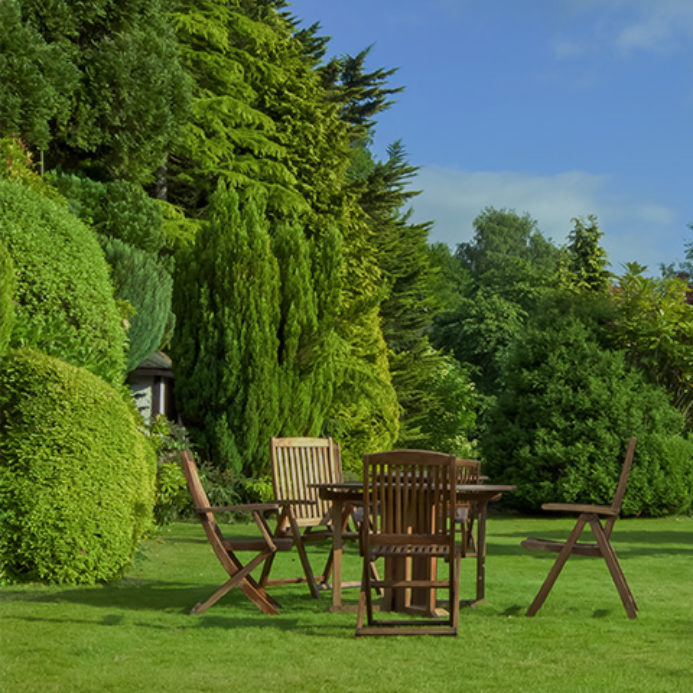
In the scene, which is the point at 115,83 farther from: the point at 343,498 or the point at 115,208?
the point at 343,498

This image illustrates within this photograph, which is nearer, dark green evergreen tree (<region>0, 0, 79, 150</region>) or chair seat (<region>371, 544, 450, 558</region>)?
chair seat (<region>371, 544, 450, 558</region>)

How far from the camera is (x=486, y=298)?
1617 inches

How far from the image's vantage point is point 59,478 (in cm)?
872

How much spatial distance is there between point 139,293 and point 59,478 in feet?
21.8

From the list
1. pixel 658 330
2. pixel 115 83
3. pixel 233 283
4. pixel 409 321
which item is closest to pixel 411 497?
pixel 233 283

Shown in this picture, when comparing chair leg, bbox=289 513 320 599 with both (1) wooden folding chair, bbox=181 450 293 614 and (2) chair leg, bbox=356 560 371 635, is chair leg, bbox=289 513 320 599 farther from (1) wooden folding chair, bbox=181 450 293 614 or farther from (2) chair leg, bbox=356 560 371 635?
(2) chair leg, bbox=356 560 371 635

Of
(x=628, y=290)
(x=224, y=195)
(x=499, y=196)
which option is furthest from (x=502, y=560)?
(x=499, y=196)

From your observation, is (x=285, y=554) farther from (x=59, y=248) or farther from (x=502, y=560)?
(x=59, y=248)

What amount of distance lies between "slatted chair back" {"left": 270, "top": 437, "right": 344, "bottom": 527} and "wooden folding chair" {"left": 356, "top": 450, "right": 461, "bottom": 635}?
6.15ft

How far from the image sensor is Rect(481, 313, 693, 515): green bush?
19.4m

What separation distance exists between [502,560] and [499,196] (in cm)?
5645

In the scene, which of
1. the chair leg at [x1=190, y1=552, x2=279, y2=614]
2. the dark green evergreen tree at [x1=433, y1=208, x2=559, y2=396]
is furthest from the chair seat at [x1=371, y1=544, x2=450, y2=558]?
the dark green evergreen tree at [x1=433, y1=208, x2=559, y2=396]

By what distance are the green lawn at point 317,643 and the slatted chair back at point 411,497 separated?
646 mm

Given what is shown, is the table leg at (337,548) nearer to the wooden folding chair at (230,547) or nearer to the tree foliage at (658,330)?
the wooden folding chair at (230,547)
